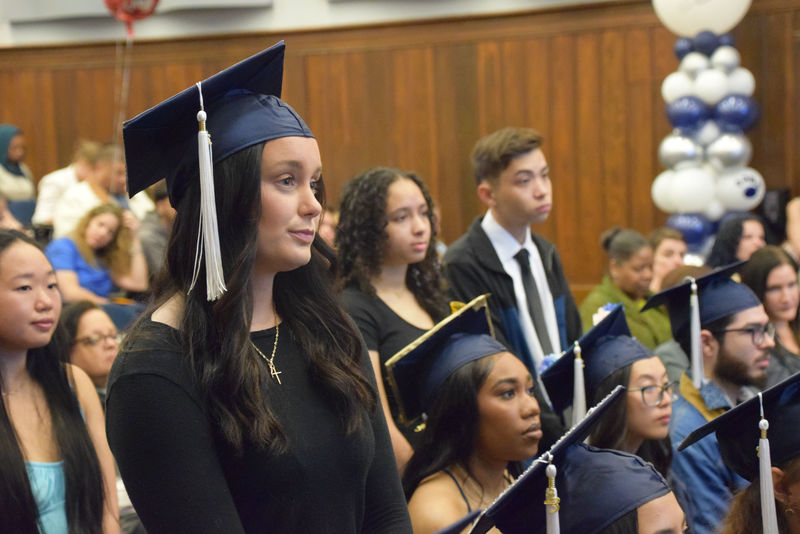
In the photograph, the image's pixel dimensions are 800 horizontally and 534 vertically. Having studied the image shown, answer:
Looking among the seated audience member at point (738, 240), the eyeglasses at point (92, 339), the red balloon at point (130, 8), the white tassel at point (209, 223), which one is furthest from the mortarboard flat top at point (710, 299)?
the red balloon at point (130, 8)

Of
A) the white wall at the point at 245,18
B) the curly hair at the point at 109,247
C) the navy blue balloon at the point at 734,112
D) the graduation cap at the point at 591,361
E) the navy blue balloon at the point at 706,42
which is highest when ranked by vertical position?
the white wall at the point at 245,18

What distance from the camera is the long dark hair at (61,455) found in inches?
93.1

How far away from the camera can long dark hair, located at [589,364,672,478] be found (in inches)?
122

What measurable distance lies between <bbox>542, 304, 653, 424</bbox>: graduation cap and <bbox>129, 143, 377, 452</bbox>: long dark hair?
1.71 metres

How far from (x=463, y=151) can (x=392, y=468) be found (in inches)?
306

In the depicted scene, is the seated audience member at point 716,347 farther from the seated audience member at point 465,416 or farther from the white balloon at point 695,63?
the white balloon at point 695,63

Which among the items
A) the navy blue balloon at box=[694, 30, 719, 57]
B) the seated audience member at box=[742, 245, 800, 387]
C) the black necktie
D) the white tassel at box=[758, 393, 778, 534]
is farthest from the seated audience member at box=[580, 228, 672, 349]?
the white tassel at box=[758, 393, 778, 534]

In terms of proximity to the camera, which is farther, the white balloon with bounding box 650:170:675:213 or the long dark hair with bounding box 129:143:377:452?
the white balloon with bounding box 650:170:675:213

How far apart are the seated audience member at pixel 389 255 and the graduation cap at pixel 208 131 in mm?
1700

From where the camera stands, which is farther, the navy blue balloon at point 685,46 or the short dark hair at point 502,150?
the navy blue balloon at point 685,46

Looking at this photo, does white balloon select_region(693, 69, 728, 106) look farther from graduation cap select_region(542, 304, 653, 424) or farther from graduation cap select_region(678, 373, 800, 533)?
graduation cap select_region(678, 373, 800, 533)

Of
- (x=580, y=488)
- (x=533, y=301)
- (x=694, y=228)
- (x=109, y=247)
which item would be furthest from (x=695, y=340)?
(x=694, y=228)

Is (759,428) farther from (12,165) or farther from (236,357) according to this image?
(12,165)

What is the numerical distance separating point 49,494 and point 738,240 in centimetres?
438
